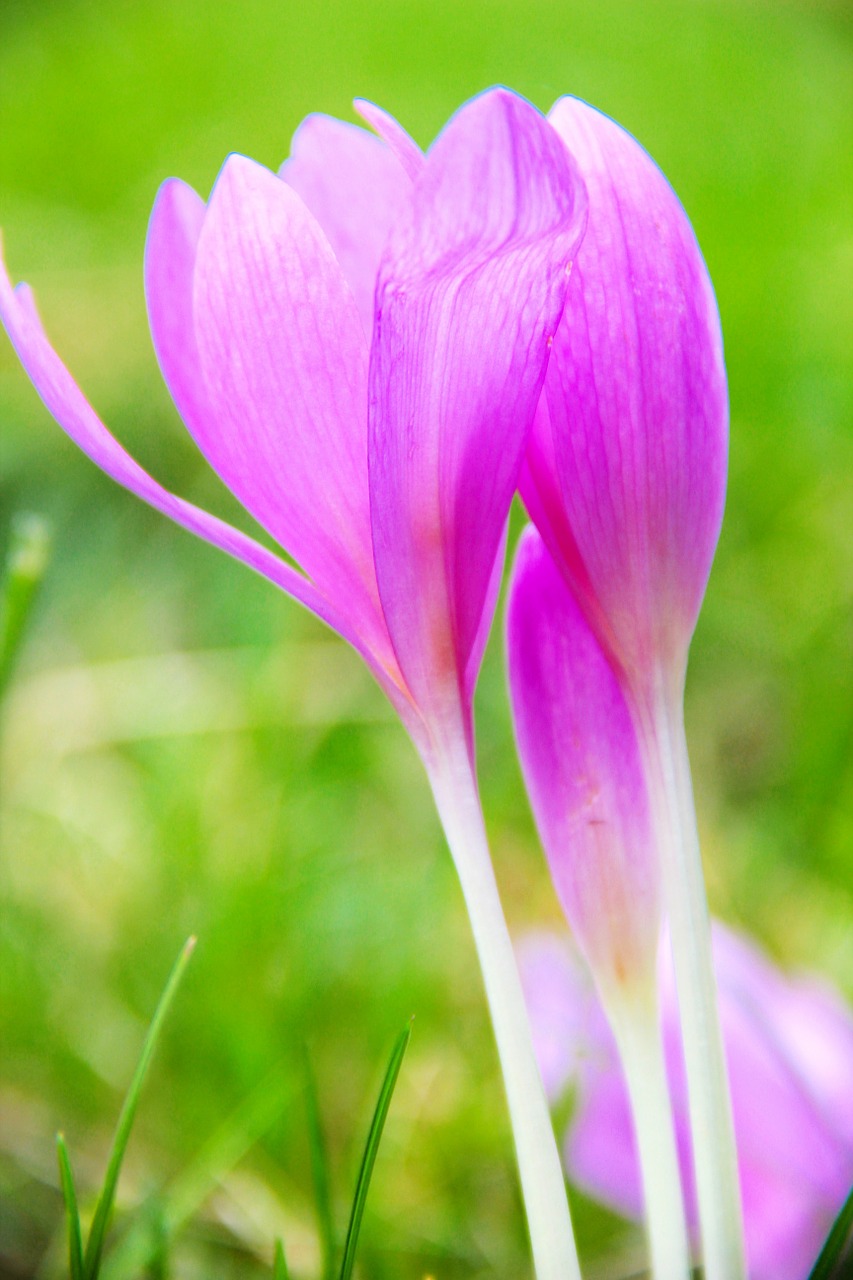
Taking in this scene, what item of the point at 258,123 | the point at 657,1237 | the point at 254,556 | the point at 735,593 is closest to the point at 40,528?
the point at 254,556

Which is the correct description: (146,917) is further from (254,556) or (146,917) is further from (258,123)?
(258,123)

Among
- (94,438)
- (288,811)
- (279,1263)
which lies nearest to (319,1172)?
(279,1263)

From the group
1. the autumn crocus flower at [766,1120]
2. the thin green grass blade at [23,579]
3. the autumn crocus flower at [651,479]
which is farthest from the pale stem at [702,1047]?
the thin green grass blade at [23,579]

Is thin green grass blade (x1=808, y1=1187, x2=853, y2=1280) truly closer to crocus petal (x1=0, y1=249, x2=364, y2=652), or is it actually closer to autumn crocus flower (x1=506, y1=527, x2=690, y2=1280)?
autumn crocus flower (x1=506, y1=527, x2=690, y2=1280)

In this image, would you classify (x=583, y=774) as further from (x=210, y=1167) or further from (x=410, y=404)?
(x=210, y=1167)

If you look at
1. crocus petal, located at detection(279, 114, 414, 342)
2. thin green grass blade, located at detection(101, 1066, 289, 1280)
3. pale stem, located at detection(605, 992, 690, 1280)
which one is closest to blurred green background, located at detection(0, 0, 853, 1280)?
thin green grass blade, located at detection(101, 1066, 289, 1280)

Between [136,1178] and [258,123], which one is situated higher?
[258,123]

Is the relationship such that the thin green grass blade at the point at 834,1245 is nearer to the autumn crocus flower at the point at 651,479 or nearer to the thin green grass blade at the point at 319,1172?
the autumn crocus flower at the point at 651,479
